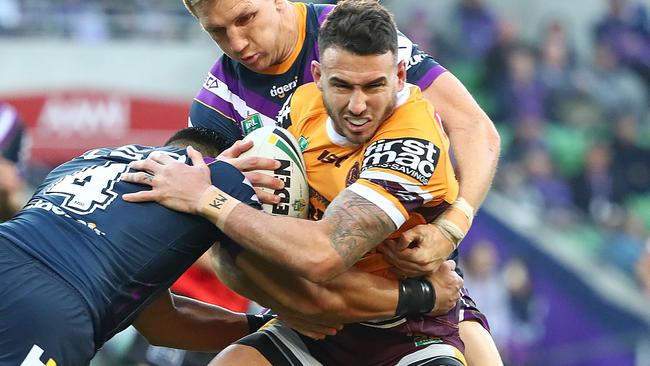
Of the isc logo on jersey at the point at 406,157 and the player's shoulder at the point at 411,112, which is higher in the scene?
the player's shoulder at the point at 411,112

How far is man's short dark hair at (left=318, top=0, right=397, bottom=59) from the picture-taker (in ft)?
14.5

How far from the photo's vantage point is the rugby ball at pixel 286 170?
458 cm

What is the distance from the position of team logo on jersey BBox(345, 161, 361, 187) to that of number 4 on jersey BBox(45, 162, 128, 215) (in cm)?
87

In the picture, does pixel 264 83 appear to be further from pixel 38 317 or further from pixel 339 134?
pixel 38 317

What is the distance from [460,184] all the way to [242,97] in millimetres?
1071

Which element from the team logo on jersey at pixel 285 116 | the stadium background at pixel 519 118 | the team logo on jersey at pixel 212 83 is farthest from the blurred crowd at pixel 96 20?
the team logo on jersey at pixel 285 116

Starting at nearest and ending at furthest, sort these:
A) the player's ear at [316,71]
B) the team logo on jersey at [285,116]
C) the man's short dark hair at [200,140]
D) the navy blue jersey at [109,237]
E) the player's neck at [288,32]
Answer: the navy blue jersey at [109,237]
the player's ear at [316,71]
the man's short dark hair at [200,140]
the team logo on jersey at [285,116]
the player's neck at [288,32]

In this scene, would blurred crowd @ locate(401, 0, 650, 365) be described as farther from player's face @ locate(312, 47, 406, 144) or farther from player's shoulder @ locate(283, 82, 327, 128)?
player's face @ locate(312, 47, 406, 144)

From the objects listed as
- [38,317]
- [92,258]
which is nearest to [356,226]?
[92,258]

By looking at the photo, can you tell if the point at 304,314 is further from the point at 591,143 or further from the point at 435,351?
the point at 591,143

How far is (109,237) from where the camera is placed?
14.1 feet

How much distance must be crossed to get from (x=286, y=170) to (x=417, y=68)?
0.98 metres

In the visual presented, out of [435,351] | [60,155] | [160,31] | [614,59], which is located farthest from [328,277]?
[614,59]

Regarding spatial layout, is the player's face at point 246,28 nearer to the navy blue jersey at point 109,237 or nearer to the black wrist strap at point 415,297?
the navy blue jersey at point 109,237
